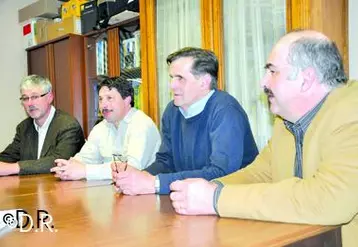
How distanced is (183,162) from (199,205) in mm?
911

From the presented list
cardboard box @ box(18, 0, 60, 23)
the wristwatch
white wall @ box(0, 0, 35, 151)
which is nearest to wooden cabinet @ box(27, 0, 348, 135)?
white wall @ box(0, 0, 35, 151)

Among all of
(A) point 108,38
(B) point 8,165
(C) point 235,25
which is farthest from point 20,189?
(A) point 108,38

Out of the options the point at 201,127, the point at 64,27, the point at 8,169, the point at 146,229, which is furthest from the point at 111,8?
the point at 146,229

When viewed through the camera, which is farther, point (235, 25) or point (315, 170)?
point (235, 25)

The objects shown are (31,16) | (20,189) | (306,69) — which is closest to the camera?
(306,69)

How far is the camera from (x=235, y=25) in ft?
8.54

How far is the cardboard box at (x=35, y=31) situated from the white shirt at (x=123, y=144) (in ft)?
6.24

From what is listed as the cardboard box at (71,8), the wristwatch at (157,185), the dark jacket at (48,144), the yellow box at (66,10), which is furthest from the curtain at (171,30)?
the wristwatch at (157,185)

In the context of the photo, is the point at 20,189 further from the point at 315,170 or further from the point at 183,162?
the point at 315,170

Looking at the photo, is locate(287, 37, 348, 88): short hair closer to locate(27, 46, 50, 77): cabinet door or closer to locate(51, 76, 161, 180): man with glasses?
locate(51, 76, 161, 180): man with glasses

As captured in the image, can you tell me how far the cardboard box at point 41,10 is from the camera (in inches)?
165

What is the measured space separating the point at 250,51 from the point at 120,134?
89 centimetres

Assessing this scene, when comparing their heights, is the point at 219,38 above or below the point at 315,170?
above

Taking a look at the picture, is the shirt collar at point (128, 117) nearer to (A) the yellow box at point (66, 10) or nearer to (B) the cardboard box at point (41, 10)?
(A) the yellow box at point (66, 10)
